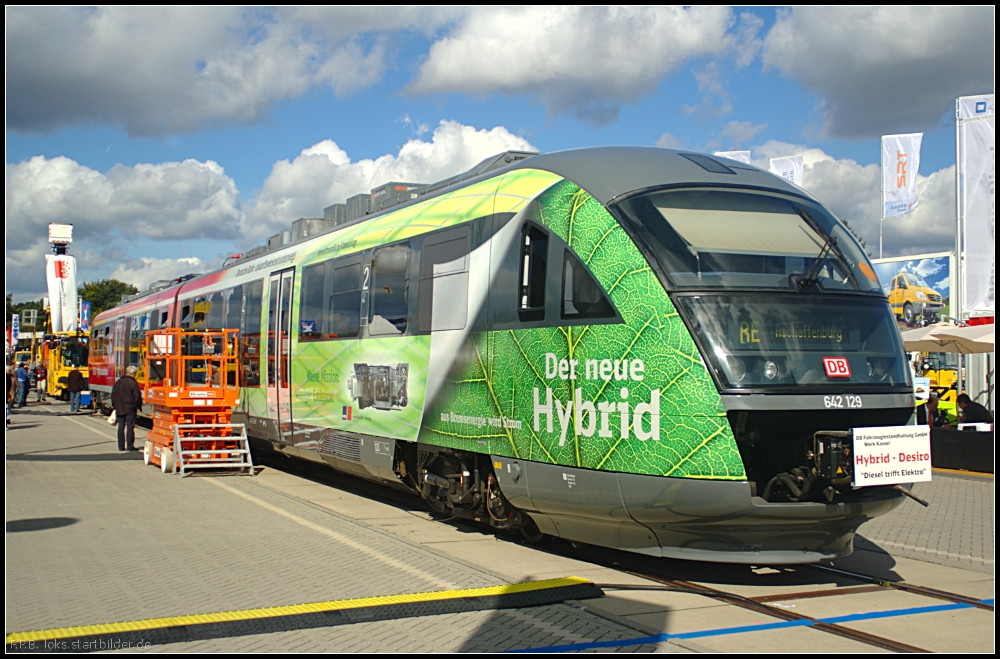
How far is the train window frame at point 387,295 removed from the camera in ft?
32.8

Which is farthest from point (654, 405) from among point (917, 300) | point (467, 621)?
point (917, 300)

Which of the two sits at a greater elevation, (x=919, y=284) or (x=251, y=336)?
(x=919, y=284)

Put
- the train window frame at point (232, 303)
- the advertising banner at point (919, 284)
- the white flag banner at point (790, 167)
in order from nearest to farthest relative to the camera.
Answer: the train window frame at point (232, 303) → the white flag banner at point (790, 167) → the advertising banner at point (919, 284)

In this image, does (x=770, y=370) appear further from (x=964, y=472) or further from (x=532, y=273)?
(x=964, y=472)

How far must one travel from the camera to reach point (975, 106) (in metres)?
20.9

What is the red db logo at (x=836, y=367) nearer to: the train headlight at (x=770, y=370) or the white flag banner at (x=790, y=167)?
the train headlight at (x=770, y=370)

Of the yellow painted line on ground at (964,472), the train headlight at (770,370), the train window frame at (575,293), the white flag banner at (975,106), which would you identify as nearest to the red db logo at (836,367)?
the train headlight at (770,370)

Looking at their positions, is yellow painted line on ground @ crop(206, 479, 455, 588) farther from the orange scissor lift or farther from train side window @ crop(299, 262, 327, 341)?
the orange scissor lift

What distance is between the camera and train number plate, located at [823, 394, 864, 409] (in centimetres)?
664

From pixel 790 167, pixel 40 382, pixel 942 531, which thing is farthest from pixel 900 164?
pixel 40 382

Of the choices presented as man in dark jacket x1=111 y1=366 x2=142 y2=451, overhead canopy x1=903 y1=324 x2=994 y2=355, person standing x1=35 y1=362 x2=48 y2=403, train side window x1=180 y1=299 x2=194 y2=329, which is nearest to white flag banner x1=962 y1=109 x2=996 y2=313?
overhead canopy x1=903 y1=324 x2=994 y2=355

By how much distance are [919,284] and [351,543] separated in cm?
2966

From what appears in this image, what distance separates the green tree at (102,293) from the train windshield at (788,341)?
98.7 metres

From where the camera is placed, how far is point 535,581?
276 inches
